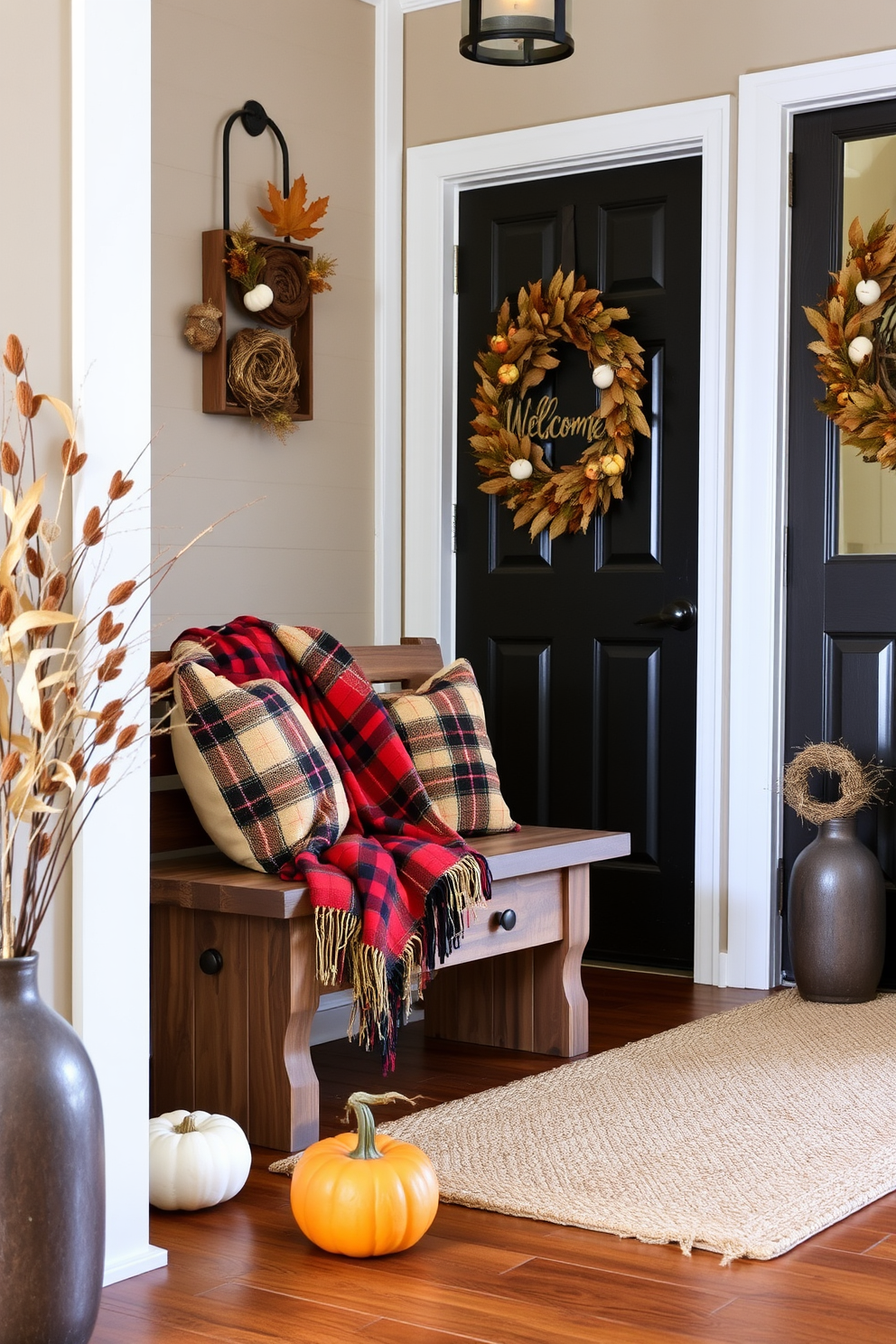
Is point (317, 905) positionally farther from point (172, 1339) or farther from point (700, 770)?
point (700, 770)

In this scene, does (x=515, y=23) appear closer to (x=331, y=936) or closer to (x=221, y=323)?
(x=221, y=323)

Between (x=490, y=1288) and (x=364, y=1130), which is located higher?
(x=364, y=1130)

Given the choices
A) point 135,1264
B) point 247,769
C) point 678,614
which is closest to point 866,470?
point 678,614

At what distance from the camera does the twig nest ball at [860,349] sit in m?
3.89

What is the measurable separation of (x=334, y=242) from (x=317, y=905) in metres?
2.43

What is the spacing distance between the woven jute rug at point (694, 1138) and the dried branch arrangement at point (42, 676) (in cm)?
93

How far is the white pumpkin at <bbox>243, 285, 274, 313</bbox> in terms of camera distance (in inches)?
162

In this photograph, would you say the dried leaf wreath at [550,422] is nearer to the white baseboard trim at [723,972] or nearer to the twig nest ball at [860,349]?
the twig nest ball at [860,349]

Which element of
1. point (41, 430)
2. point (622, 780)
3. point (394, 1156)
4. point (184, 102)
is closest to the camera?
point (41, 430)

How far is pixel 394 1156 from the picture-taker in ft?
7.45

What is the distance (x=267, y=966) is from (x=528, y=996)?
2.80 ft

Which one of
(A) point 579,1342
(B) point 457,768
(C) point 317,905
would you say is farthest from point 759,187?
(A) point 579,1342

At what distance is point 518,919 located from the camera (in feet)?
10.7

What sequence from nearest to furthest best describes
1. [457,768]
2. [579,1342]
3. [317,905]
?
[579,1342] < [317,905] < [457,768]
